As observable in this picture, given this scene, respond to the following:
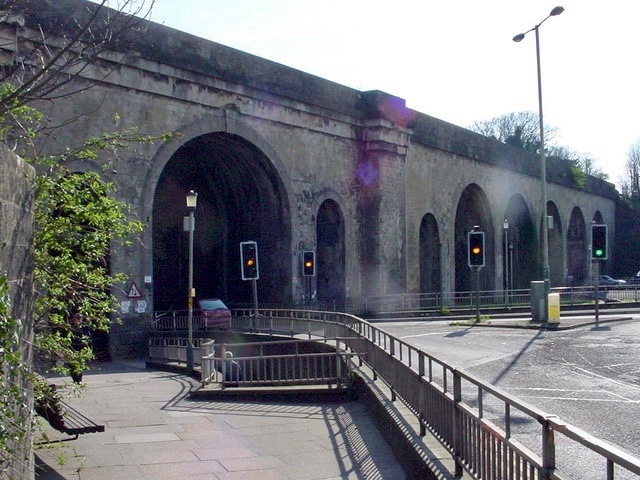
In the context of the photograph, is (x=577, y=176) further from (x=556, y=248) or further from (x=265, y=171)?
(x=265, y=171)

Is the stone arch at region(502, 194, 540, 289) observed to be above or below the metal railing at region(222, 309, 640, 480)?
above

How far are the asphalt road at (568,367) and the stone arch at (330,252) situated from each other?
9454mm

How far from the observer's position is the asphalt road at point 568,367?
9336 millimetres

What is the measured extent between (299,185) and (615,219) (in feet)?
160

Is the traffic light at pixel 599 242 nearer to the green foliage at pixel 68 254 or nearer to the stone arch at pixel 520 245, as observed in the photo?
the green foliage at pixel 68 254

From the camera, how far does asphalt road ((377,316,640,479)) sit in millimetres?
Result: 9336

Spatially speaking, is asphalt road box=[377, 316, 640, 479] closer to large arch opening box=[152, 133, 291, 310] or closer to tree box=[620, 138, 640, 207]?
large arch opening box=[152, 133, 291, 310]

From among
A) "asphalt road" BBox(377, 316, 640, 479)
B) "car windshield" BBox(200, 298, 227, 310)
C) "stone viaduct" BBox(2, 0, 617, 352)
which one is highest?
"stone viaduct" BBox(2, 0, 617, 352)

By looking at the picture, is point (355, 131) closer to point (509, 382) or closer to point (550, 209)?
point (509, 382)

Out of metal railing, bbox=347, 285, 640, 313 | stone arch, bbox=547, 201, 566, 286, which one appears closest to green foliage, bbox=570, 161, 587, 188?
stone arch, bbox=547, 201, 566, 286

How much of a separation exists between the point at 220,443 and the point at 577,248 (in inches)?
2242

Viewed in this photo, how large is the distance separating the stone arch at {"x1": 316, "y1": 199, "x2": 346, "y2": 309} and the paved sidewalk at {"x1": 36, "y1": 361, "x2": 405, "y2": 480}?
19.0m

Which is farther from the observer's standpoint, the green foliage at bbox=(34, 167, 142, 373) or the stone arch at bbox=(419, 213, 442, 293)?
the stone arch at bbox=(419, 213, 442, 293)

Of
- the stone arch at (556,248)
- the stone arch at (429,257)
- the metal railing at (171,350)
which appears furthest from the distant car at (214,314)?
the stone arch at (556,248)
